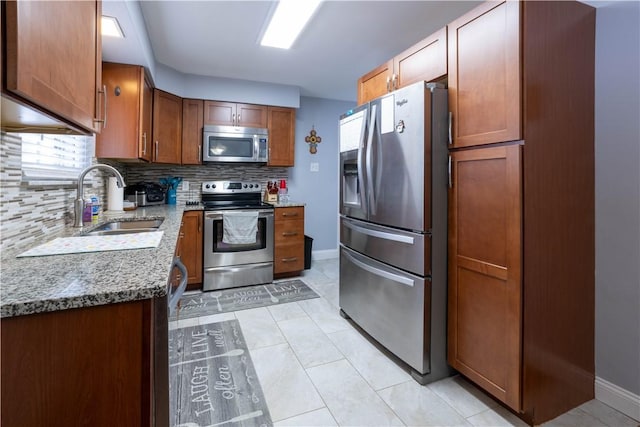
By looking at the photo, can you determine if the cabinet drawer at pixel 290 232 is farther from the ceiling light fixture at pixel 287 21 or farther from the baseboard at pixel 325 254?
the ceiling light fixture at pixel 287 21

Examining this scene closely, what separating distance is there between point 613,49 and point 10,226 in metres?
2.87

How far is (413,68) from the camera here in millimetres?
2021

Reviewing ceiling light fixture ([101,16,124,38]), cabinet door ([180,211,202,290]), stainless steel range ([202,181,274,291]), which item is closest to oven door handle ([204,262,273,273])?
stainless steel range ([202,181,274,291])

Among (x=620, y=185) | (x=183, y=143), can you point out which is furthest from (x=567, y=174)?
(x=183, y=143)

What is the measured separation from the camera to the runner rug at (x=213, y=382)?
5.06ft

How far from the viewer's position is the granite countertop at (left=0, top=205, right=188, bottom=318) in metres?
0.70

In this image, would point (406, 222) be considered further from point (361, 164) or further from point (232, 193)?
point (232, 193)

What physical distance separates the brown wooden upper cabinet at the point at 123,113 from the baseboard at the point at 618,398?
11.5 ft

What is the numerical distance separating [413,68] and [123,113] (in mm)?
2331

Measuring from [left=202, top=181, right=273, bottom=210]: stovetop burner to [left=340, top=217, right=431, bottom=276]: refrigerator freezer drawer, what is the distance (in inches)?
64.6

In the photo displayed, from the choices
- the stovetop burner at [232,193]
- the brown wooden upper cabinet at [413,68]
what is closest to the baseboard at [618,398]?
the brown wooden upper cabinet at [413,68]

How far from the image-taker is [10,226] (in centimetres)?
127

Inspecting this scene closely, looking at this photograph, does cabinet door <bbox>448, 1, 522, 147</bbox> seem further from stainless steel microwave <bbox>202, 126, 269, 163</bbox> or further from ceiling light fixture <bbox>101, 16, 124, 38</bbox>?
stainless steel microwave <bbox>202, 126, 269, 163</bbox>

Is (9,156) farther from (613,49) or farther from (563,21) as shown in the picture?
(613,49)
